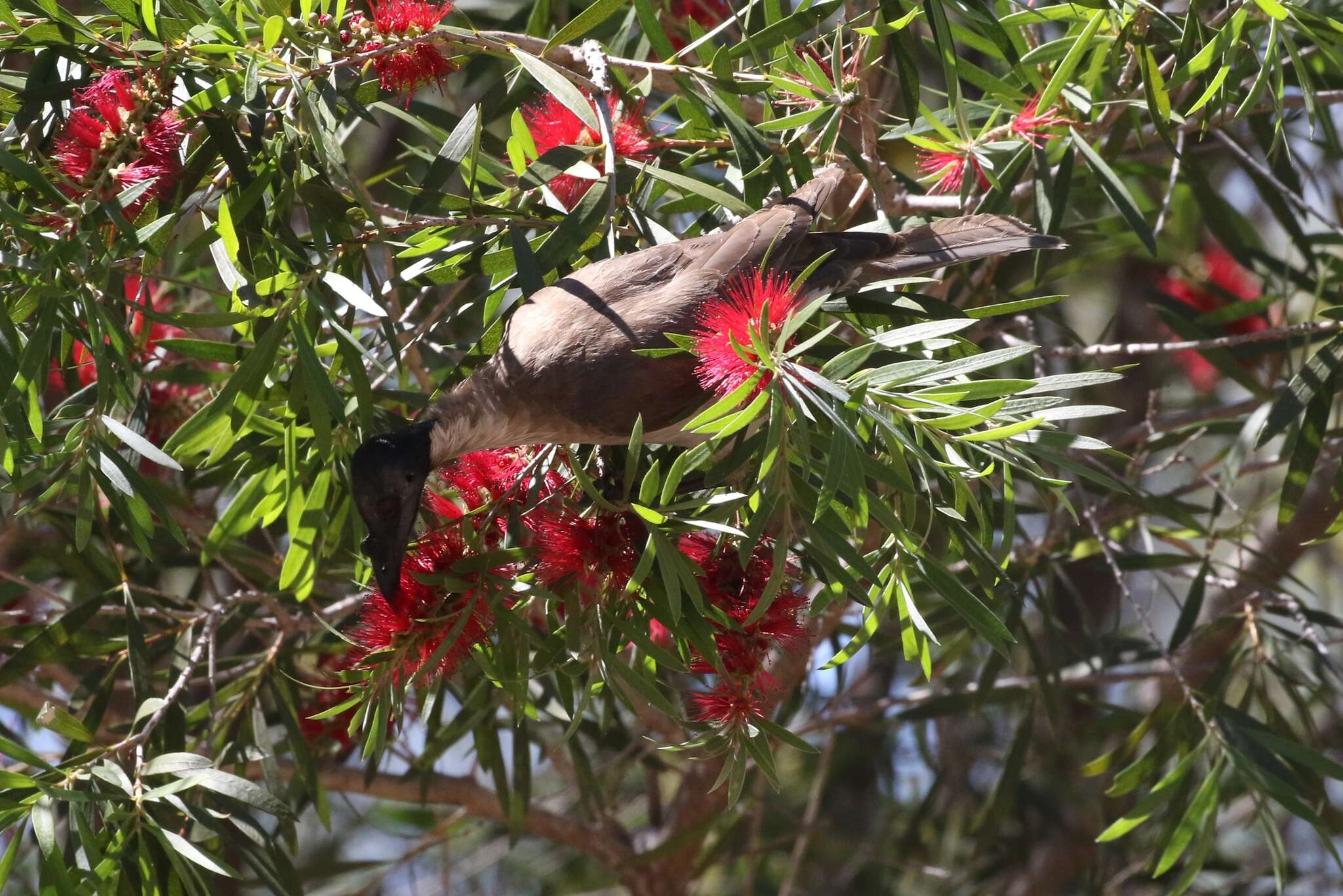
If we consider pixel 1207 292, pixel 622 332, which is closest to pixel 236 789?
pixel 622 332

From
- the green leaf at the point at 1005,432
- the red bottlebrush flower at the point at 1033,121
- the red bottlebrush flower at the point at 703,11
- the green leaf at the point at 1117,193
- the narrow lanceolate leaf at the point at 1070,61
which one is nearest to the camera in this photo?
the green leaf at the point at 1005,432

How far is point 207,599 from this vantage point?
4.98 m

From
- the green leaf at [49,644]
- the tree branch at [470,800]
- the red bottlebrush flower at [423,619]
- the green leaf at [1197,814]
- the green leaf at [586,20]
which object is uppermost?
the green leaf at [586,20]

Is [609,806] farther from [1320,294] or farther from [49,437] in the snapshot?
[1320,294]

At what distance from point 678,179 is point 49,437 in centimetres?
136

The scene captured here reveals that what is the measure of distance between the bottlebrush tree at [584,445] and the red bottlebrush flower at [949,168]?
1 centimetres

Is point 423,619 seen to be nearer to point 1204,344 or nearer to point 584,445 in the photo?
point 584,445

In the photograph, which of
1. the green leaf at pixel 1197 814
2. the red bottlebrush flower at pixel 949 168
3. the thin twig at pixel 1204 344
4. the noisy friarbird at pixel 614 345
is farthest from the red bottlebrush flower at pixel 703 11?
the green leaf at pixel 1197 814

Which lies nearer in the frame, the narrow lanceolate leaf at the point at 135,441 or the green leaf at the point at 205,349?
the narrow lanceolate leaf at the point at 135,441

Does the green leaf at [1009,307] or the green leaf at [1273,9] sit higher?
the green leaf at [1273,9]

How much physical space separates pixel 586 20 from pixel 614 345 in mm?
562

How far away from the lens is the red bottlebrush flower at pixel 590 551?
80.2 inches

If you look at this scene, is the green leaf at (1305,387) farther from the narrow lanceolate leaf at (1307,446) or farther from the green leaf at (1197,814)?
the green leaf at (1197,814)

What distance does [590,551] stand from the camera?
2041mm
